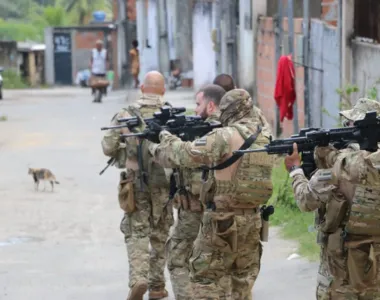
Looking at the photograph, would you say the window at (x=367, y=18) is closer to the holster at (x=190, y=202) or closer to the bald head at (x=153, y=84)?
the bald head at (x=153, y=84)

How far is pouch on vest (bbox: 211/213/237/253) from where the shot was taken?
6578mm

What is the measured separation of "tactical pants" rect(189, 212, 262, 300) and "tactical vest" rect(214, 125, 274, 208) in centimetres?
13

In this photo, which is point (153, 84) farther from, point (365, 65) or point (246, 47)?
point (246, 47)

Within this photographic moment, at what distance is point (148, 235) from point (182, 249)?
3.24ft

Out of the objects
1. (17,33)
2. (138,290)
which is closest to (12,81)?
(17,33)

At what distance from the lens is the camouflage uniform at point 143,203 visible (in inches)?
322

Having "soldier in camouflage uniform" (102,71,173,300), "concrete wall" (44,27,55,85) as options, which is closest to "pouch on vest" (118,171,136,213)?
"soldier in camouflage uniform" (102,71,173,300)

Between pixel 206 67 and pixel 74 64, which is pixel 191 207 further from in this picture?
pixel 74 64

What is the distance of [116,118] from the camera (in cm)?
830

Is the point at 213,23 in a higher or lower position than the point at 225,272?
higher

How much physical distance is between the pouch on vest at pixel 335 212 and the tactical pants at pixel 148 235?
265 centimetres

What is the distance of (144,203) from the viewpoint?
27.1 ft

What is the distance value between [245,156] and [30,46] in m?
40.8

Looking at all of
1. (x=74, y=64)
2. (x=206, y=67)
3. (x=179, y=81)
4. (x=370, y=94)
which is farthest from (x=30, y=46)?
(x=370, y=94)
